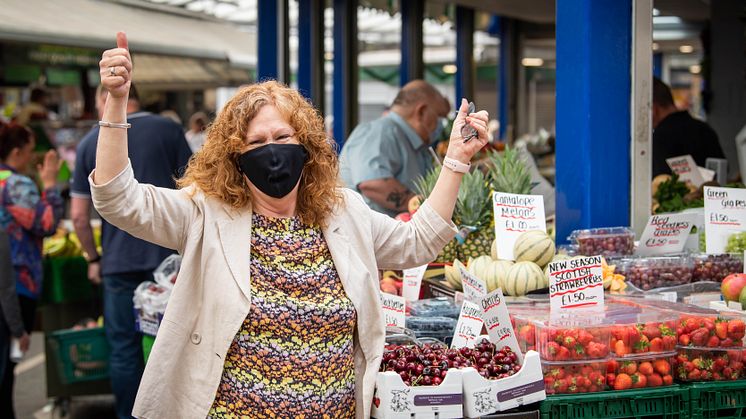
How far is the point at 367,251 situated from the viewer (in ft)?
9.84

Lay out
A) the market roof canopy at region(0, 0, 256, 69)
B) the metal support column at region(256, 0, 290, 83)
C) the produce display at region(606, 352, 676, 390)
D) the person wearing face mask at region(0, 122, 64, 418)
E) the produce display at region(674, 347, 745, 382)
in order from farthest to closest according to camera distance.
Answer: the market roof canopy at region(0, 0, 256, 69) < the metal support column at region(256, 0, 290, 83) < the person wearing face mask at region(0, 122, 64, 418) < the produce display at region(674, 347, 745, 382) < the produce display at region(606, 352, 676, 390)

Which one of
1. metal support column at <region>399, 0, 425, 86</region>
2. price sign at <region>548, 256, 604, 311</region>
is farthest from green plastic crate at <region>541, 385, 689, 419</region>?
metal support column at <region>399, 0, 425, 86</region>

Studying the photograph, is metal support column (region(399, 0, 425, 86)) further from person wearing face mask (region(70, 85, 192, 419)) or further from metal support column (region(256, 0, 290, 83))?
person wearing face mask (region(70, 85, 192, 419))

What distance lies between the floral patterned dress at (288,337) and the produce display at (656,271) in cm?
190

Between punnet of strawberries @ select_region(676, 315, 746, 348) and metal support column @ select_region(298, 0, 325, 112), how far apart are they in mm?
6309

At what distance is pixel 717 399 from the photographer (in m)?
3.49

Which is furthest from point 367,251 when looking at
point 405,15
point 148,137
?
point 405,15

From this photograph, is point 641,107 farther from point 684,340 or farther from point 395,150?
point 395,150

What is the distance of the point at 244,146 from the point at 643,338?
160 cm

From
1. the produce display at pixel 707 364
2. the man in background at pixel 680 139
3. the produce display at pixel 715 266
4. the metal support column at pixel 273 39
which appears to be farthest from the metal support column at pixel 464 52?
the produce display at pixel 707 364

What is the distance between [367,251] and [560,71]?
7.09 ft

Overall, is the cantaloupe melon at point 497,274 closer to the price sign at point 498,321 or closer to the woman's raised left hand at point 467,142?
the price sign at point 498,321

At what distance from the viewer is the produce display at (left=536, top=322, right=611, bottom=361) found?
3.33m

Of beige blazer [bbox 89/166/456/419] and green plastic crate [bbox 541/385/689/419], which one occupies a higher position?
beige blazer [bbox 89/166/456/419]
